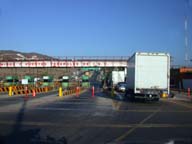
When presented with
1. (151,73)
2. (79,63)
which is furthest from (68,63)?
(151,73)

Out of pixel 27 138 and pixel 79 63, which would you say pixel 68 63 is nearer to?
pixel 79 63

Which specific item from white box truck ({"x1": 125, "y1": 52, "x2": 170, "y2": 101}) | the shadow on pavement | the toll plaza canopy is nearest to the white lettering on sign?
the toll plaza canopy

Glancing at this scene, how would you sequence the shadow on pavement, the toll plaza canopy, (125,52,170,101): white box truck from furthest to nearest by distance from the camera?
1. the toll plaza canopy
2. (125,52,170,101): white box truck
3. the shadow on pavement

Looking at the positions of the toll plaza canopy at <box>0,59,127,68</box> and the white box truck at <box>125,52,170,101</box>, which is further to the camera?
the toll plaza canopy at <box>0,59,127,68</box>

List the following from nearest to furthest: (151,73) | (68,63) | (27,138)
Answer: (27,138) < (151,73) < (68,63)

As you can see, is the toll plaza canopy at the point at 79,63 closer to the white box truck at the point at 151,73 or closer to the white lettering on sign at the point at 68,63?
the white lettering on sign at the point at 68,63

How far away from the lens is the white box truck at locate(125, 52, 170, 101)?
34.9 m

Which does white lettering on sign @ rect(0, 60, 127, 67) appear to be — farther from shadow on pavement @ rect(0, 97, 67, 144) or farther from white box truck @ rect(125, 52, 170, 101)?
shadow on pavement @ rect(0, 97, 67, 144)

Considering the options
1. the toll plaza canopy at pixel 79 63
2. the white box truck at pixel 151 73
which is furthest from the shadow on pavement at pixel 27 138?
the toll plaza canopy at pixel 79 63

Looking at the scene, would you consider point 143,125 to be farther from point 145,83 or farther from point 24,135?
point 145,83

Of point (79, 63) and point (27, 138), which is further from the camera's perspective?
point (79, 63)

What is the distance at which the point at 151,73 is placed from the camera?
116 ft

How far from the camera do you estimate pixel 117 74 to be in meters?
81.6

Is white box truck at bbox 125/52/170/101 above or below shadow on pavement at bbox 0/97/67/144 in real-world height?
above
